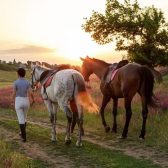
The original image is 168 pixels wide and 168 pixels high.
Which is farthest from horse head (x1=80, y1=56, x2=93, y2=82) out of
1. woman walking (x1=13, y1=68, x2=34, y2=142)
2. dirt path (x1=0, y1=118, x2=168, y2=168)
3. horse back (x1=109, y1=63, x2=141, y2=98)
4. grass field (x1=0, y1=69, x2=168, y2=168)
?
woman walking (x1=13, y1=68, x2=34, y2=142)

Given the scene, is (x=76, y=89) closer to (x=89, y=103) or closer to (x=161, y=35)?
(x=89, y=103)

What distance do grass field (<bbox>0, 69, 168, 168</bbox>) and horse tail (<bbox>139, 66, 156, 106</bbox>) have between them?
142 cm

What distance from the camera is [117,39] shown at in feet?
149

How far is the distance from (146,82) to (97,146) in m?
3.28

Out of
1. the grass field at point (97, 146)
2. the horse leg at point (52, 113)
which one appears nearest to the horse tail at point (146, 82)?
the grass field at point (97, 146)

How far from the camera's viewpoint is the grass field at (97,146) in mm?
11883

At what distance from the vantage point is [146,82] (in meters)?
16.0

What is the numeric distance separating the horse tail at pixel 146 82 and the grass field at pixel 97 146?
4.67 feet

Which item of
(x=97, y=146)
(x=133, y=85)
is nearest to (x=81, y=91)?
(x=97, y=146)

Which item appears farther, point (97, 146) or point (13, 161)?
point (97, 146)

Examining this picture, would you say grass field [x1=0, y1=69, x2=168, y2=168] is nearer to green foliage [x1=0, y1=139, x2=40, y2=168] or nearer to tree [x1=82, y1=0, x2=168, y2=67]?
green foliage [x1=0, y1=139, x2=40, y2=168]

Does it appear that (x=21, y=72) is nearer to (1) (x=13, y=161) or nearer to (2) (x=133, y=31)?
(1) (x=13, y=161)

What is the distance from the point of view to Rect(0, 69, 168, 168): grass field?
1188cm

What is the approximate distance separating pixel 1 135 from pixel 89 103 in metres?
4.01
